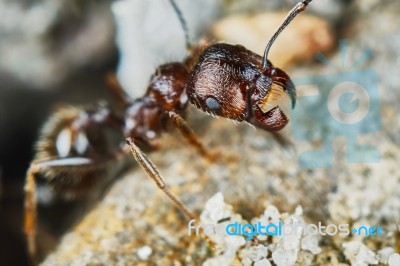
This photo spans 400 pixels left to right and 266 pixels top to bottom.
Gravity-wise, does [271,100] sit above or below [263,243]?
above

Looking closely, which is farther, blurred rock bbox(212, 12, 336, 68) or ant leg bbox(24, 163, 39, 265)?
blurred rock bbox(212, 12, 336, 68)

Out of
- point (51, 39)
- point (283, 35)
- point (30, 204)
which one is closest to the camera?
point (30, 204)

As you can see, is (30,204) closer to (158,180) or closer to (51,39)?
(158,180)

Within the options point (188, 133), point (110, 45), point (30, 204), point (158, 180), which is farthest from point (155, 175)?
point (110, 45)

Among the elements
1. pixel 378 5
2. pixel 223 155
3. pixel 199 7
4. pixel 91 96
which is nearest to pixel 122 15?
pixel 199 7

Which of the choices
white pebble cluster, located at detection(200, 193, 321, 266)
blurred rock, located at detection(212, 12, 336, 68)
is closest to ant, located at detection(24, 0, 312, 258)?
white pebble cluster, located at detection(200, 193, 321, 266)

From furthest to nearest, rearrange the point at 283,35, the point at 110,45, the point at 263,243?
the point at 110,45, the point at 283,35, the point at 263,243

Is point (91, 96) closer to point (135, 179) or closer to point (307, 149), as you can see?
point (135, 179)

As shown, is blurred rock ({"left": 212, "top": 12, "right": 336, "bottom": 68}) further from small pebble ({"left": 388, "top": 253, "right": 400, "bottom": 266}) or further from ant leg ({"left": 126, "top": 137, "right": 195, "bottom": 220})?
small pebble ({"left": 388, "top": 253, "right": 400, "bottom": 266})
